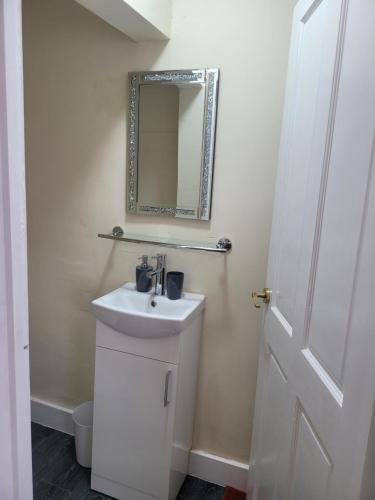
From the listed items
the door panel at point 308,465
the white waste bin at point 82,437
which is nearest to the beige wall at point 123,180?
the white waste bin at point 82,437

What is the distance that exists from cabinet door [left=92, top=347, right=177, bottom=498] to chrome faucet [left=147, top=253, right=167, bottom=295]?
342 mm

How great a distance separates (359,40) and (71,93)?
1.39 m

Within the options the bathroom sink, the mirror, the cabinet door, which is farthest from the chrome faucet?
the cabinet door

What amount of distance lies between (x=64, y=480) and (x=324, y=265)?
1694 millimetres

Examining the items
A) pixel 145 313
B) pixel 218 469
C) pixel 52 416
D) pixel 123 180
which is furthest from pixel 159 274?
pixel 52 416

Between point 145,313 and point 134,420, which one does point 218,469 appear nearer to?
point 134,420

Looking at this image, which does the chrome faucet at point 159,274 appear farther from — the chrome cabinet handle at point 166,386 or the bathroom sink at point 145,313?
the chrome cabinet handle at point 166,386

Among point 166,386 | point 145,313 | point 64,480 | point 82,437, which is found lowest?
point 64,480

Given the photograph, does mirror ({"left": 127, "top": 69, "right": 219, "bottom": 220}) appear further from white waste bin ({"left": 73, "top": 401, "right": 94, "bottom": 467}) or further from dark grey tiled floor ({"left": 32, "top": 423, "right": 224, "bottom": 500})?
dark grey tiled floor ({"left": 32, "top": 423, "right": 224, "bottom": 500})

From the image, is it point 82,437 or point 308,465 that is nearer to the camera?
point 308,465

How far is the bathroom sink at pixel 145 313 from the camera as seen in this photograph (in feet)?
4.54

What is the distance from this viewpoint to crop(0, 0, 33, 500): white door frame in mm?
590

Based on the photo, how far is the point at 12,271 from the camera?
0.63 metres

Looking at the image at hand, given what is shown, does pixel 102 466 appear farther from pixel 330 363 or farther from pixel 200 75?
pixel 200 75
